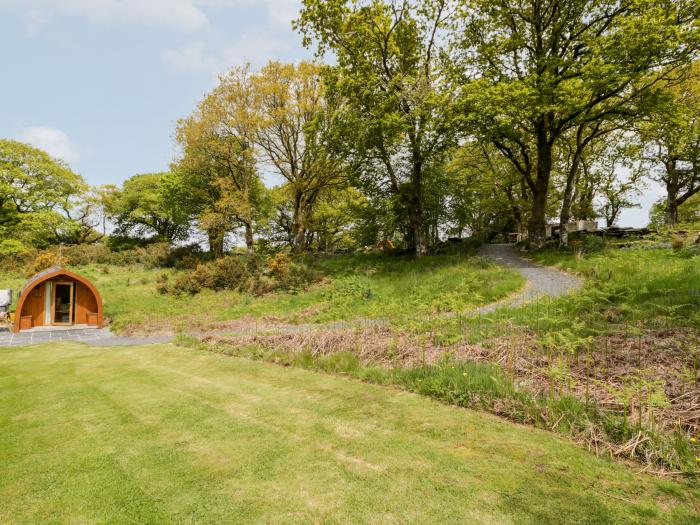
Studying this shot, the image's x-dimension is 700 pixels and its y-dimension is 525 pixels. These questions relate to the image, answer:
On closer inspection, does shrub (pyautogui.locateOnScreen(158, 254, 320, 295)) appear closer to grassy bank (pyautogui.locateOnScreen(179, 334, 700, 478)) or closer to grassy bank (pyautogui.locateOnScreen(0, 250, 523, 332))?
grassy bank (pyautogui.locateOnScreen(0, 250, 523, 332))

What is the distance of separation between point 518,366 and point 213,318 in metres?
12.6

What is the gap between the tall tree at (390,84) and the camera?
17.9 m

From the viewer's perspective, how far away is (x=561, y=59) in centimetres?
1656

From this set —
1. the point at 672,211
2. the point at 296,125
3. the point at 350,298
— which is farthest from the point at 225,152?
the point at 672,211

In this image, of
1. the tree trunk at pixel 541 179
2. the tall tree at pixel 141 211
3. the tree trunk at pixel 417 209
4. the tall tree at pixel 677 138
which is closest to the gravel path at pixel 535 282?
the tree trunk at pixel 541 179

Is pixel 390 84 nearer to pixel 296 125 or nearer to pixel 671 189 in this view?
pixel 296 125

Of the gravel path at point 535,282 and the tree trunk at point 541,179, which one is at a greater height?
the tree trunk at point 541,179

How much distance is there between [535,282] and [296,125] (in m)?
20.0

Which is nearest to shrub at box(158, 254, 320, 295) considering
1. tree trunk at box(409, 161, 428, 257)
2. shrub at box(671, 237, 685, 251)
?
tree trunk at box(409, 161, 428, 257)

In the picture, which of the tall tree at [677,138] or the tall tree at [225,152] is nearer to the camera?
the tall tree at [677,138]

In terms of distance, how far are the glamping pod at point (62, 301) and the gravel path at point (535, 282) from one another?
17212 millimetres

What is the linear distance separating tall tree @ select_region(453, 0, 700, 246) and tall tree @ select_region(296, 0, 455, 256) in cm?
182

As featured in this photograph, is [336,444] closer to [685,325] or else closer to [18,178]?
[685,325]

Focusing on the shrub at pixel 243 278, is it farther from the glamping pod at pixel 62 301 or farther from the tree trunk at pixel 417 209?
the tree trunk at pixel 417 209
